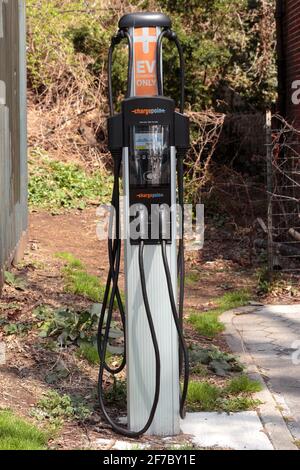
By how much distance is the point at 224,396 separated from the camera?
18.1ft

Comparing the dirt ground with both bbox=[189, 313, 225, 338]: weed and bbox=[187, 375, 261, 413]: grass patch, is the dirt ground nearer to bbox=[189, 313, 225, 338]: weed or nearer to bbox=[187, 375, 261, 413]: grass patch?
bbox=[189, 313, 225, 338]: weed

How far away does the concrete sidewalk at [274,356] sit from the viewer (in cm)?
502

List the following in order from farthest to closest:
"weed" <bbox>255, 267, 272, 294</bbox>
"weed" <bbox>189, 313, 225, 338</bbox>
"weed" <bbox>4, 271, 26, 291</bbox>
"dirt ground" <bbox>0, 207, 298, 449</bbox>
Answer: "weed" <bbox>255, 267, 272, 294</bbox> → "weed" <bbox>4, 271, 26, 291</bbox> → "weed" <bbox>189, 313, 225, 338</bbox> → "dirt ground" <bbox>0, 207, 298, 449</bbox>

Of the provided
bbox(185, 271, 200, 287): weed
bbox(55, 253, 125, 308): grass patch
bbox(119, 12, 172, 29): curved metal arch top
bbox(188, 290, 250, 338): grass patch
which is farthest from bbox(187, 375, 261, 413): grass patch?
bbox(185, 271, 200, 287): weed

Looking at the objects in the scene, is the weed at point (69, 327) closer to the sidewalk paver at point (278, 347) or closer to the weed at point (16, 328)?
the weed at point (16, 328)

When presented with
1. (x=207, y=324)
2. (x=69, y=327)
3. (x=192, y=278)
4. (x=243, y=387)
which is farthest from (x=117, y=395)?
(x=192, y=278)

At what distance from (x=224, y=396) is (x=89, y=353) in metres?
1.16

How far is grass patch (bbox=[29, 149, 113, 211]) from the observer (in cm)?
Answer: 1466

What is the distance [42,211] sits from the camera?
46.7 ft

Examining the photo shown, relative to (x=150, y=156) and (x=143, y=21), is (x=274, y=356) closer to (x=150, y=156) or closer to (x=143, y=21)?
(x=150, y=156)

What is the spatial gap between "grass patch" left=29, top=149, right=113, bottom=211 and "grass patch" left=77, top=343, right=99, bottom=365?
8.29m

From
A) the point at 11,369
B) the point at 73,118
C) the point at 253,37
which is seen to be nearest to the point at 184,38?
the point at 253,37

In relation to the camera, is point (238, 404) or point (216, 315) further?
point (216, 315)

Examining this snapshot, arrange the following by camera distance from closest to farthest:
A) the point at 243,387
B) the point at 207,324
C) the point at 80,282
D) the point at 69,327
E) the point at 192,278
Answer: the point at 243,387 < the point at 69,327 < the point at 207,324 < the point at 80,282 < the point at 192,278
